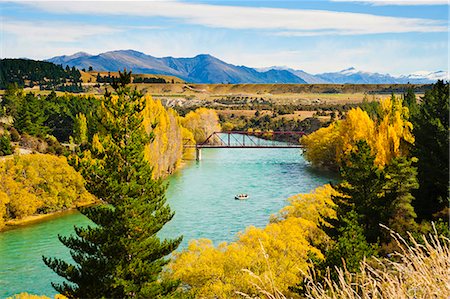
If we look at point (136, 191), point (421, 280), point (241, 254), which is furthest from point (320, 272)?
point (421, 280)

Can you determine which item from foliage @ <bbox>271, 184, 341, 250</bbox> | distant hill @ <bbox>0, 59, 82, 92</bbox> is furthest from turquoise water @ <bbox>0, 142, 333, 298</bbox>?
distant hill @ <bbox>0, 59, 82, 92</bbox>

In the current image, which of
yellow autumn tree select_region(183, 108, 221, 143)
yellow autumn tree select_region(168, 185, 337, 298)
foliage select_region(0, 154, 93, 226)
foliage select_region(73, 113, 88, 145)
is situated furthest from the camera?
yellow autumn tree select_region(183, 108, 221, 143)

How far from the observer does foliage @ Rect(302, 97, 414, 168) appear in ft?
172

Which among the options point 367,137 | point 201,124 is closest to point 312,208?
point 367,137

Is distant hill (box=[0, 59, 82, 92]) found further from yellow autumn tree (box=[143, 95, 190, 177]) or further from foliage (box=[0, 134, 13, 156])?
foliage (box=[0, 134, 13, 156])

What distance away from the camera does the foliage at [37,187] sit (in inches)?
1822

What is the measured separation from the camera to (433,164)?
111 feet

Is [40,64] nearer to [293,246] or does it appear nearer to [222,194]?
[222,194]

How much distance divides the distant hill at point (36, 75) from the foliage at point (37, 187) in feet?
336

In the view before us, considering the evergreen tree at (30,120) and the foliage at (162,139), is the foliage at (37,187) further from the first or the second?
the evergreen tree at (30,120)

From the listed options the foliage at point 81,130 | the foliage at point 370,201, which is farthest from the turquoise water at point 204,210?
the foliage at point 81,130

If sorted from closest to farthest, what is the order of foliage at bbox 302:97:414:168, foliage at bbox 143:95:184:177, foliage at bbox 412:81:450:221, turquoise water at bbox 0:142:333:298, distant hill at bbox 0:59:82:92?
turquoise water at bbox 0:142:333:298 < foliage at bbox 412:81:450:221 < foliage at bbox 302:97:414:168 < foliage at bbox 143:95:184:177 < distant hill at bbox 0:59:82:92

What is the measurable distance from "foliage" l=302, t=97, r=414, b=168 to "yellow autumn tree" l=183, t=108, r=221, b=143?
27.1 meters

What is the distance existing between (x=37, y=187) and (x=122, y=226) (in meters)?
31.6
